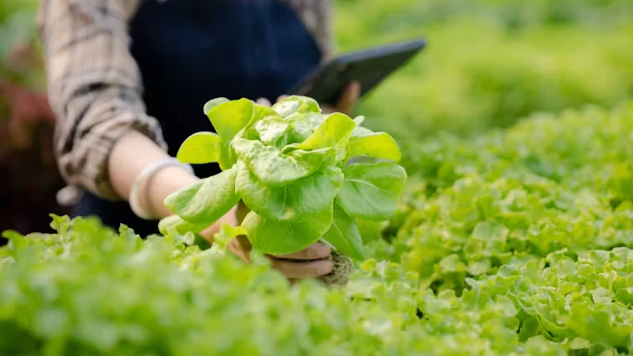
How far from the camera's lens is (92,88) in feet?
5.09

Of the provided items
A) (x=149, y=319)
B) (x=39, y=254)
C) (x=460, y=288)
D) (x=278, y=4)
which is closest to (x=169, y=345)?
(x=149, y=319)

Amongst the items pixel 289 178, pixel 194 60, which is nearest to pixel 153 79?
pixel 194 60

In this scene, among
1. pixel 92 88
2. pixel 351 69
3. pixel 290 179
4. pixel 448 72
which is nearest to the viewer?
pixel 290 179

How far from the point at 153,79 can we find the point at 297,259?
112 centimetres

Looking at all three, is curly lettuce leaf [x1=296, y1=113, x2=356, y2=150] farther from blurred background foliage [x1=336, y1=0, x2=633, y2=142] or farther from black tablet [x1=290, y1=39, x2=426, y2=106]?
blurred background foliage [x1=336, y1=0, x2=633, y2=142]

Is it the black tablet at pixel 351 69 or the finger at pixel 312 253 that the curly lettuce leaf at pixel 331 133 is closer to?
the finger at pixel 312 253

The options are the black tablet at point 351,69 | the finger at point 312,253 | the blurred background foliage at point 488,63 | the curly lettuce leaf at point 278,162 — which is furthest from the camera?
the blurred background foliage at point 488,63

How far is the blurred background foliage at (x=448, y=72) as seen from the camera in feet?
12.1

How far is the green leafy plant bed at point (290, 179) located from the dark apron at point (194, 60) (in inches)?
35.9

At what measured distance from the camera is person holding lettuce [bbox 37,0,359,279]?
1418 millimetres

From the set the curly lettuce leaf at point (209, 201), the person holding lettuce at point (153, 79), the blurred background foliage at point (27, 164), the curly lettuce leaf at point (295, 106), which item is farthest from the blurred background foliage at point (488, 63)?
the curly lettuce leaf at point (209, 201)

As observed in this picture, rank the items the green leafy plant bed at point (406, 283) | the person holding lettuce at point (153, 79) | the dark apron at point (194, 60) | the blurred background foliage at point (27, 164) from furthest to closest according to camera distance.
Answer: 1. the blurred background foliage at point (27, 164)
2. the dark apron at point (194, 60)
3. the person holding lettuce at point (153, 79)
4. the green leafy plant bed at point (406, 283)

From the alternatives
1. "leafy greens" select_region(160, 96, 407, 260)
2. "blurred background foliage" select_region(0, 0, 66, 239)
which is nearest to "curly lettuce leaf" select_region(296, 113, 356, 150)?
"leafy greens" select_region(160, 96, 407, 260)

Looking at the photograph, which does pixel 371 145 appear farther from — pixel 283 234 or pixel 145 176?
pixel 145 176
